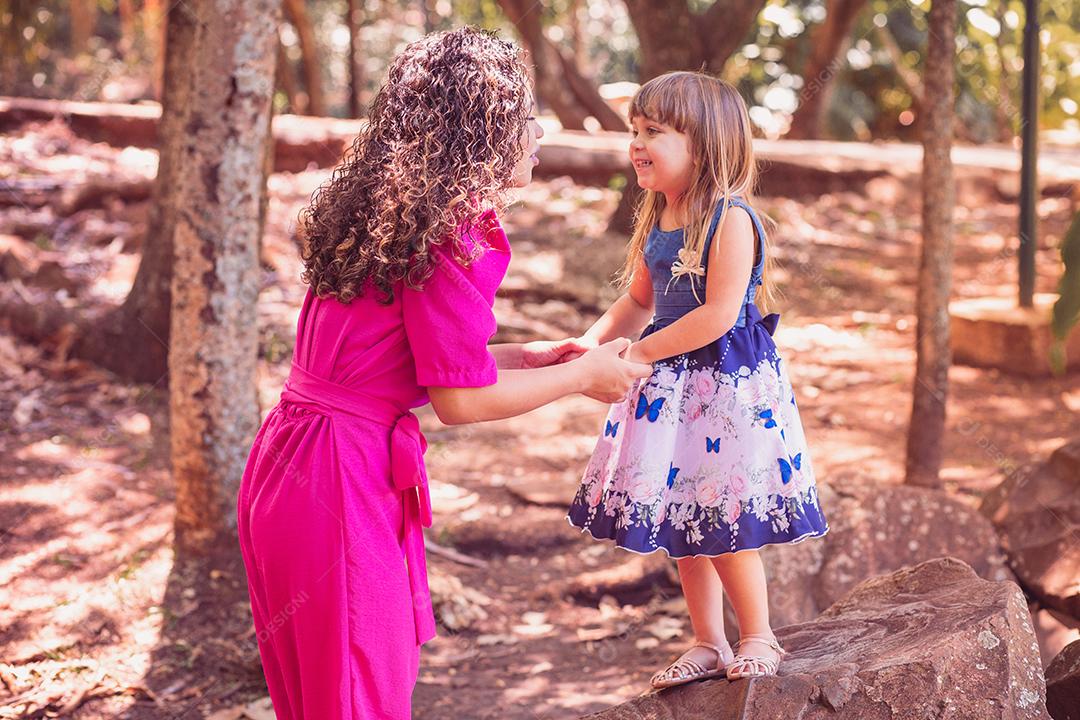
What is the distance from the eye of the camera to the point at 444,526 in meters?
4.95

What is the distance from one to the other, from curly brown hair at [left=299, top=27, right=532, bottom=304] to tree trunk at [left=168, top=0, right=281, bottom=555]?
1.90 m

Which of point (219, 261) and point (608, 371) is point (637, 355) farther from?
point (219, 261)

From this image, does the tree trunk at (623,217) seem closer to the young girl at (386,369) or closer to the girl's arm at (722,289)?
the girl's arm at (722,289)

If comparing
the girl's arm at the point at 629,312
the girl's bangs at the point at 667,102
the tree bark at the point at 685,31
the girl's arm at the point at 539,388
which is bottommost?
the girl's arm at the point at 539,388

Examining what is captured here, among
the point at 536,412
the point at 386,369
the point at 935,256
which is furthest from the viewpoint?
the point at 536,412

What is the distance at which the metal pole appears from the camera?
5793 mm

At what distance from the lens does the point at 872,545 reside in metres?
3.98

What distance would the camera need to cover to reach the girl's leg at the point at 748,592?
2.69 m

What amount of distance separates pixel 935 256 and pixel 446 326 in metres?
3.25

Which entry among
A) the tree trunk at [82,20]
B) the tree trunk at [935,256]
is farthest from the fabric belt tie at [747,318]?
the tree trunk at [82,20]

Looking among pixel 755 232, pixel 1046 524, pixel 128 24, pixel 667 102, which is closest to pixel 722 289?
pixel 755 232

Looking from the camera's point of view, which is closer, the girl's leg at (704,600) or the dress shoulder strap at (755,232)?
the dress shoulder strap at (755,232)

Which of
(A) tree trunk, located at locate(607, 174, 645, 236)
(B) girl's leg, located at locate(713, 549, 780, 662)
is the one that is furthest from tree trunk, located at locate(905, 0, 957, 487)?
(A) tree trunk, located at locate(607, 174, 645, 236)

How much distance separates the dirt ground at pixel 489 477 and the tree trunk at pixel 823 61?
231 centimetres
